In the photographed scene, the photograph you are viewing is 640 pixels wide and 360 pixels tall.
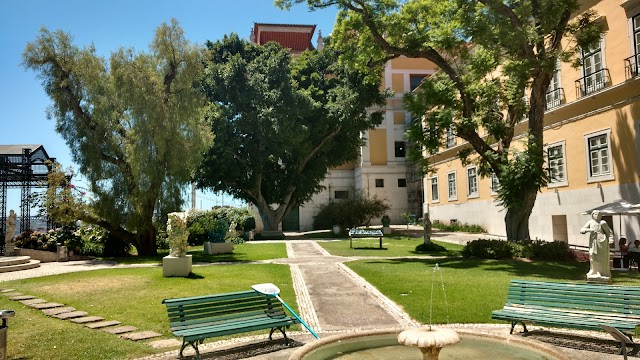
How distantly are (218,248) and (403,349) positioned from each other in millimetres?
17651

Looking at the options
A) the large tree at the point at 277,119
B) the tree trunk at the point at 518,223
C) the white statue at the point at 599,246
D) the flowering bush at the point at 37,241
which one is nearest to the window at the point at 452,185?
the large tree at the point at 277,119

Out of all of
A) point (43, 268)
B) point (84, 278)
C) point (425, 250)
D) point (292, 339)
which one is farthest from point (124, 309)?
point (425, 250)

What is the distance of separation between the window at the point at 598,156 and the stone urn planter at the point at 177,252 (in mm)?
17390

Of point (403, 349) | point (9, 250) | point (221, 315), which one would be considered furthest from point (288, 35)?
point (403, 349)

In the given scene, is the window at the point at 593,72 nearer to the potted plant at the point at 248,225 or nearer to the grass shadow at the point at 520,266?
the grass shadow at the point at 520,266

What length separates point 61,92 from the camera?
72.6 feet

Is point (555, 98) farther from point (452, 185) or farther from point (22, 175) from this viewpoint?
point (22, 175)

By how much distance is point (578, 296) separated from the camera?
299 inches

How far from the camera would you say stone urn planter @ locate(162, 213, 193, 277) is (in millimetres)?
15078

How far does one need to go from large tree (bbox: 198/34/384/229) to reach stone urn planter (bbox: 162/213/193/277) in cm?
1690

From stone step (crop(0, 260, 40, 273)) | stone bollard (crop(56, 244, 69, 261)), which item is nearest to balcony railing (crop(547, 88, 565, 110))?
stone bollard (crop(56, 244, 69, 261))

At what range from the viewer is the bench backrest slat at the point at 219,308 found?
7191mm

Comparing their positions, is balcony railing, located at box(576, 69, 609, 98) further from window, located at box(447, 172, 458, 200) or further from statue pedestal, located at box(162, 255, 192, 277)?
statue pedestal, located at box(162, 255, 192, 277)

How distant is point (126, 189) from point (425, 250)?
13.9 m
